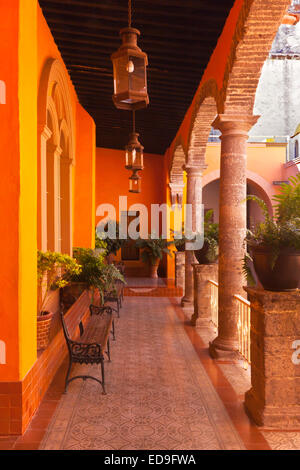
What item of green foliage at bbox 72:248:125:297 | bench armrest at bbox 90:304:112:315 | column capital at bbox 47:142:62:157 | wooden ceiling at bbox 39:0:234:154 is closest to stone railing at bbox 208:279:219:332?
green foliage at bbox 72:248:125:297

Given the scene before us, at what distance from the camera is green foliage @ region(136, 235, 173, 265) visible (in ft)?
42.2

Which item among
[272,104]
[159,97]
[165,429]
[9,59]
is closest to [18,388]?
[165,429]

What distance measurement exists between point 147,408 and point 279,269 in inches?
70.0

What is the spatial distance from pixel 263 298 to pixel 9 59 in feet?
9.14

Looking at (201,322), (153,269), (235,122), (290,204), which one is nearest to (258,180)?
(153,269)

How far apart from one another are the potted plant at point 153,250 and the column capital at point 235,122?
8023 mm

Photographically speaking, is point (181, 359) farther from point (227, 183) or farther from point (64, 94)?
point (64, 94)

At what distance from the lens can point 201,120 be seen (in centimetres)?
720

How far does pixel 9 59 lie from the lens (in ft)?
9.73

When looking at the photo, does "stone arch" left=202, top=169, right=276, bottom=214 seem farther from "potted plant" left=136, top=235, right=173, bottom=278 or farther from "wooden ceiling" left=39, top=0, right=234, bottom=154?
"wooden ceiling" left=39, top=0, right=234, bottom=154

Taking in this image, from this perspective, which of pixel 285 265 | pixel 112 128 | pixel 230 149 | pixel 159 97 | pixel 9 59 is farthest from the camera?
pixel 112 128

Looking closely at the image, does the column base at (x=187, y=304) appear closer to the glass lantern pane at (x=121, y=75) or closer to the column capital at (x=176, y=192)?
the column capital at (x=176, y=192)

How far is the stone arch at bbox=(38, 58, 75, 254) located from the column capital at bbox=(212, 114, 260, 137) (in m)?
2.27

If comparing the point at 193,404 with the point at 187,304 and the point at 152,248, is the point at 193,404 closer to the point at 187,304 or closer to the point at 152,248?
the point at 187,304
